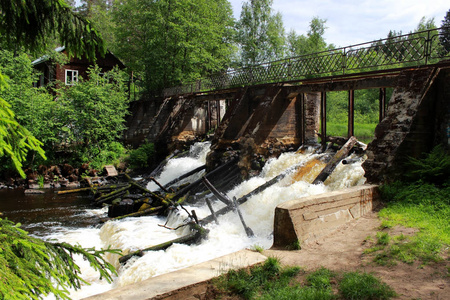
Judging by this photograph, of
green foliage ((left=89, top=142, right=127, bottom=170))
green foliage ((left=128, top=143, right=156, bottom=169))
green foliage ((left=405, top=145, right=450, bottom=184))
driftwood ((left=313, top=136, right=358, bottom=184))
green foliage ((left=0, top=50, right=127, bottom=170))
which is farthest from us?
green foliage ((left=128, top=143, right=156, bottom=169))

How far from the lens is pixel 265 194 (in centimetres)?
1036

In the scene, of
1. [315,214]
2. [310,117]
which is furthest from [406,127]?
[310,117]

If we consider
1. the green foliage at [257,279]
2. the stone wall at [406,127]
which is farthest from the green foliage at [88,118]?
the green foliage at [257,279]

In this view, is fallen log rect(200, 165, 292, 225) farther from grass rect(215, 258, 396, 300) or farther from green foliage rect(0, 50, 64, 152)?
green foliage rect(0, 50, 64, 152)

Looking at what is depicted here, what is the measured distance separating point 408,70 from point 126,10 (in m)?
25.4

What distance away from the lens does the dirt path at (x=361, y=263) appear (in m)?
4.22

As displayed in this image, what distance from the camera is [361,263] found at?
509 centimetres

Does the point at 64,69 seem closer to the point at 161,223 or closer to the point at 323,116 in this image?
the point at 161,223

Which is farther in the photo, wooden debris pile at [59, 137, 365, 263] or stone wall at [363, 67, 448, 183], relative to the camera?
wooden debris pile at [59, 137, 365, 263]

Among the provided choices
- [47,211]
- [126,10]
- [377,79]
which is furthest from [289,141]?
[126,10]

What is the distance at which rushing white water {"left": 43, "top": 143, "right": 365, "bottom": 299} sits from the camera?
732 cm

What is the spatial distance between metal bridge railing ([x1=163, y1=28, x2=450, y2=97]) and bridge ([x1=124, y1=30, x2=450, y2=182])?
35 mm

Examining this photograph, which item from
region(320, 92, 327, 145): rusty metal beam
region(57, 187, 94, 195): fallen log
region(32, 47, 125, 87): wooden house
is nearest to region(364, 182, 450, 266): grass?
region(320, 92, 327, 145): rusty metal beam

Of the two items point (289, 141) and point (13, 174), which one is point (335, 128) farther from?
point (13, 174)
